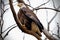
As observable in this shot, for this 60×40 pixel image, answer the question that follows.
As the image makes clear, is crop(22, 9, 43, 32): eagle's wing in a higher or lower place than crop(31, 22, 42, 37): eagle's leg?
higher

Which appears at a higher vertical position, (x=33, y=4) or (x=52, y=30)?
(x=33, y=4)

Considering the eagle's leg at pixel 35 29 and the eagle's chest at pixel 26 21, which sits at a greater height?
the eagle's chest at pixel 26 21

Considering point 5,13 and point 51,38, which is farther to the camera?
point 5,13

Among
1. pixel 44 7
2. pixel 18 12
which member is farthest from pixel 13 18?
pixel 44 7

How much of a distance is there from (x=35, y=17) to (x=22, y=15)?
0.19 feet

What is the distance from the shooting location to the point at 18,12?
849 mm

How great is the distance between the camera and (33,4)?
905mm

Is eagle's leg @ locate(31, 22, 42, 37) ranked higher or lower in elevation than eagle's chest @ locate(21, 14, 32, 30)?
lower

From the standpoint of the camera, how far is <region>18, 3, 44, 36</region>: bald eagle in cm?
82

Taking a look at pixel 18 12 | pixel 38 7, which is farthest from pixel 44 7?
pixel 18 12

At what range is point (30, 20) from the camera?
0.82 meters

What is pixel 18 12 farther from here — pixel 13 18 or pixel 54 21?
pixel 54 21

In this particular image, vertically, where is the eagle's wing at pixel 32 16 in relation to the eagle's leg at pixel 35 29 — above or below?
above

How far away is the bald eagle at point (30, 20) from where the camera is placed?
82cm
